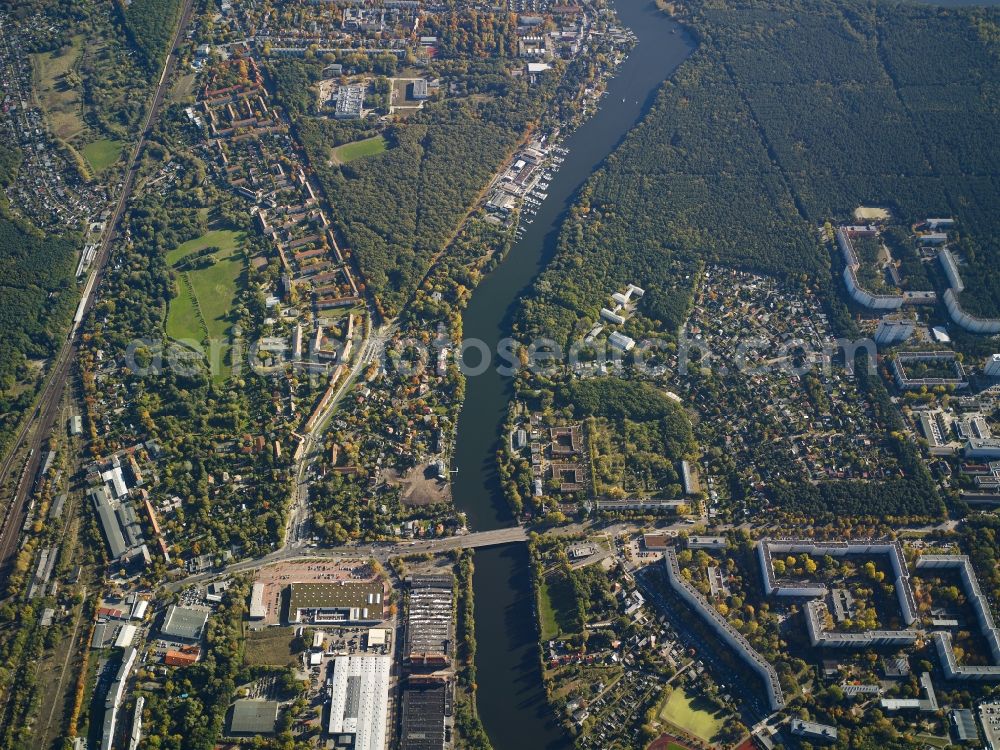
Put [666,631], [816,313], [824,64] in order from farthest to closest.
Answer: [824,64] < [816,313] < [666,631]

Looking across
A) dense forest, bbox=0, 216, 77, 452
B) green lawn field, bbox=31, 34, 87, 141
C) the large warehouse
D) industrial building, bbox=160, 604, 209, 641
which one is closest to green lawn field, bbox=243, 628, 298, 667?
industrial building, bbox=160, 604, 209, 641

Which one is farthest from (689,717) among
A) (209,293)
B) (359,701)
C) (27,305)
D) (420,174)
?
(27,305)

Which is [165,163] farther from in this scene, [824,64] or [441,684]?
[824,64]

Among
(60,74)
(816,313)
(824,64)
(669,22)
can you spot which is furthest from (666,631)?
(60,74)

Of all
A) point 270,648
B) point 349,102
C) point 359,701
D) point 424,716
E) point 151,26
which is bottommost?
point 424,716

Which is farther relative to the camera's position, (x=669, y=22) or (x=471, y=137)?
(x=669, y=22)

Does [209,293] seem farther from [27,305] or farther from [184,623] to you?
[184,623]
